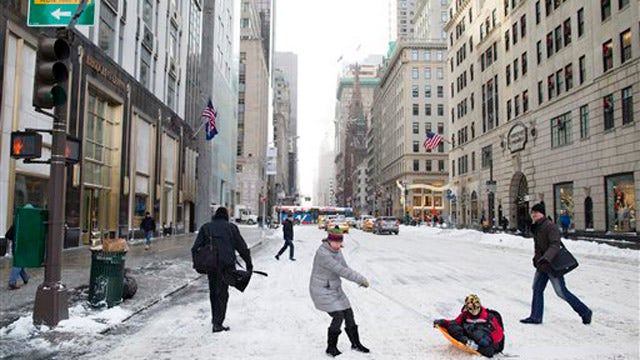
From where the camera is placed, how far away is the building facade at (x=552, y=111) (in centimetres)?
2838

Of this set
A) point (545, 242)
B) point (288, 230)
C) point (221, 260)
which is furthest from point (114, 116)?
point (545, 242)

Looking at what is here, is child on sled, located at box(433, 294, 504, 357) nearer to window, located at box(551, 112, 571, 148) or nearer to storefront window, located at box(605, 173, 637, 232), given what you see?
storefront window, located at box(605, 173, 637, 232)

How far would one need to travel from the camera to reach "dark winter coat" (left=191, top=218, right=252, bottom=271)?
24.5 feet

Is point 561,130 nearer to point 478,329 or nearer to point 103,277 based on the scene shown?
point 478,329

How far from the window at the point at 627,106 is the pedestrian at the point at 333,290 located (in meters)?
26.9

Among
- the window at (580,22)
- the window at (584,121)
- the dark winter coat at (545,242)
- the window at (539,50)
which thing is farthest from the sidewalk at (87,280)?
the window at (539,50)

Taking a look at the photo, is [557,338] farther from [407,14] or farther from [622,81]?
[407,14]

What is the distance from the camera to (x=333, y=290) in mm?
6199

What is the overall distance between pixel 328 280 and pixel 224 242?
202cm

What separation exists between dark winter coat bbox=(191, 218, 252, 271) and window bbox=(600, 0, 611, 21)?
3027 cm

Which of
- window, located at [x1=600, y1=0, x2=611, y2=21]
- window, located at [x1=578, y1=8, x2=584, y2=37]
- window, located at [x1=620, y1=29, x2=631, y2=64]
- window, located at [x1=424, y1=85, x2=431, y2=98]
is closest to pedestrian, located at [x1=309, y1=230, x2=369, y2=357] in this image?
window, located at [x1=620, y1=29, x2=631, y2=64]

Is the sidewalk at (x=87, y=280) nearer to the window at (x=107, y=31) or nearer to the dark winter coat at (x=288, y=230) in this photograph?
the dark winter coat at (x=288, y=230)

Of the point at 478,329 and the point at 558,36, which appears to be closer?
the point at 478,329

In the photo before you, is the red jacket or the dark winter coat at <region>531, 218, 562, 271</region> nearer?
the red jacket
